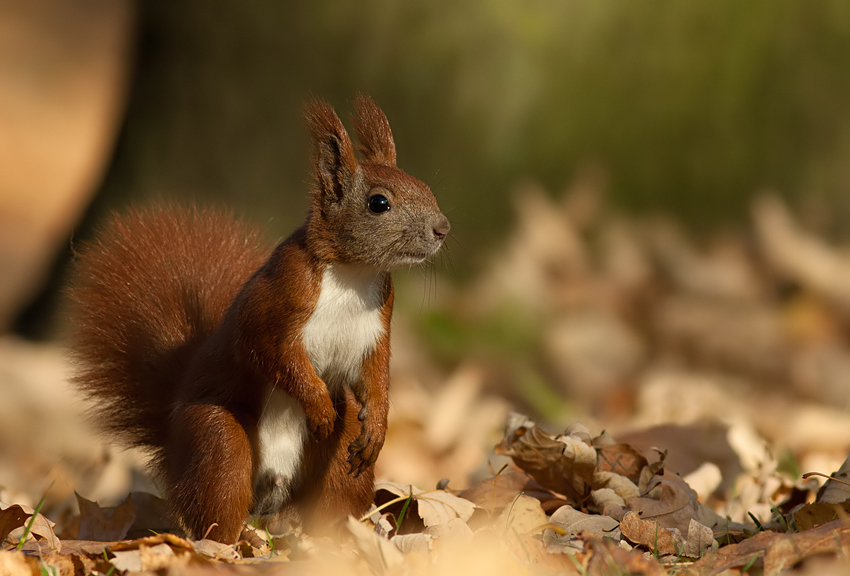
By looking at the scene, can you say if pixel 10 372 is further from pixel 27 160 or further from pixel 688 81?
pixel 27 160

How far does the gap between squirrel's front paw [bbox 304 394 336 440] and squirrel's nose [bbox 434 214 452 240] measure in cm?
44

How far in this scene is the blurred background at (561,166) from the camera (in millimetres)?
4855

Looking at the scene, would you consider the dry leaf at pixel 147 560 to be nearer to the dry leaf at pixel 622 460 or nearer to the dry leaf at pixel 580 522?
the dry leaf at pixel 580 522

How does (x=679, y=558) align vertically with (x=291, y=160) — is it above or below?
below

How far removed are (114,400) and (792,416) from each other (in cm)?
284

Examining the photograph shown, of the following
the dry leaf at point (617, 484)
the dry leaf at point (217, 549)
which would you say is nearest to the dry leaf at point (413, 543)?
the dry leaf at point (217, 549)

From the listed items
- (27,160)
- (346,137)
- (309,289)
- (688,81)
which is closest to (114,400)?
(309,289)

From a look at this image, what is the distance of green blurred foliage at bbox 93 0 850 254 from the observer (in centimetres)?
488

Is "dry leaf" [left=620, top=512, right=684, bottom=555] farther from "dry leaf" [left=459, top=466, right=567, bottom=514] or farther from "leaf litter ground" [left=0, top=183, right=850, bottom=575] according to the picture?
"dry leaf" [left=459, top=466, right=567, bottom=514]

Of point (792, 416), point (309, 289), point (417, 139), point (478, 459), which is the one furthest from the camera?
point (417, 139)

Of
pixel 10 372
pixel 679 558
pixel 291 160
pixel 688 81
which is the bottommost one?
pixel 10 372

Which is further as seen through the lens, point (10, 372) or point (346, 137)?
point (10, 372)

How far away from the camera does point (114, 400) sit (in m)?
2.67

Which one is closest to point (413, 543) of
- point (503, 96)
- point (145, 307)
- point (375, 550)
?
point (375, 550)
